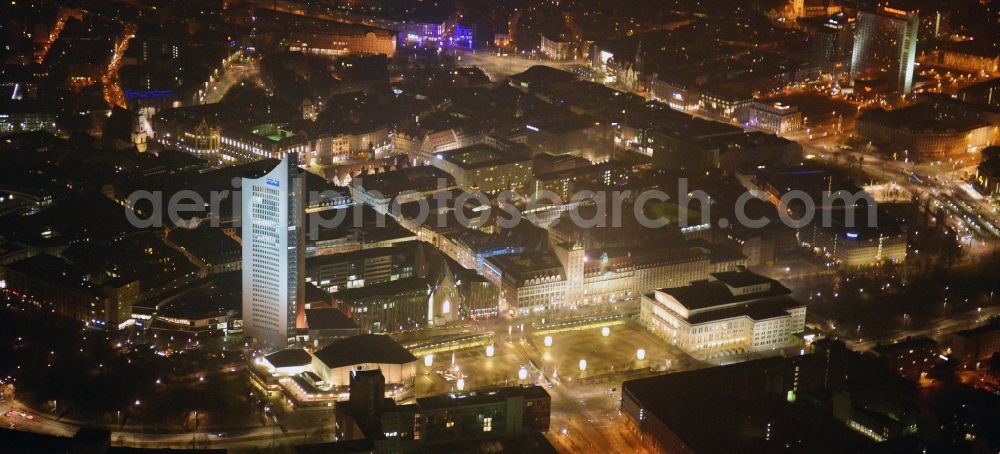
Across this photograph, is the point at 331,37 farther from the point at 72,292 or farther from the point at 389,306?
the point at 389,306

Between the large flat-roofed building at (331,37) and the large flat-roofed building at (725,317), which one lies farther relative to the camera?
the large flat-roofed building at (331,37)

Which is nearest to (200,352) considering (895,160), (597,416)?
(597,416)

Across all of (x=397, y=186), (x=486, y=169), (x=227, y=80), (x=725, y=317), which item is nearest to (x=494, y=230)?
(x=397, y=186)

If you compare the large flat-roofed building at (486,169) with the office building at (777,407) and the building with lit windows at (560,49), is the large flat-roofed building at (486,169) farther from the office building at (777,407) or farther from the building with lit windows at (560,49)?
the building with lit windows at (560,49)

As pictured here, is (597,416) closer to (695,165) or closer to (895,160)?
(695,165)

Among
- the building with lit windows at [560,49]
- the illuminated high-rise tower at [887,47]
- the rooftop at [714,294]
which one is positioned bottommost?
the rooftop at [714,294]

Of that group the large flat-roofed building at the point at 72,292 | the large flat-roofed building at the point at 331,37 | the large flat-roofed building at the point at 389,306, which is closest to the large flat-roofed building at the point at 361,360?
the large flat-roofed building at the point at 389,306

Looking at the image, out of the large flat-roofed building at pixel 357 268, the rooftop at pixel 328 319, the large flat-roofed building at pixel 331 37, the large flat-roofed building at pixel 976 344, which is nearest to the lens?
the rooftop at pixel 328 319
